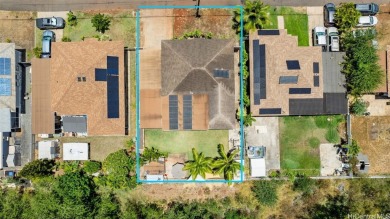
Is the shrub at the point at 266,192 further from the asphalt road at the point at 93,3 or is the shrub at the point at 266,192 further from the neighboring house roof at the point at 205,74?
the asphalt road at the point at 93,3

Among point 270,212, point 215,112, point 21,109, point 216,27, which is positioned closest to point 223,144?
point 215,112

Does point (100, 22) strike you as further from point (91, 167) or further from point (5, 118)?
point (91, 167)

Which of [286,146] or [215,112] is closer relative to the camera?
[215,112]

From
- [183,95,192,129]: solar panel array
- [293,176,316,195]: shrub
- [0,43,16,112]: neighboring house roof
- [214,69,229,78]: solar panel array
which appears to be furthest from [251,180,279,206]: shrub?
[0,43,16,112]: neighboring house roof

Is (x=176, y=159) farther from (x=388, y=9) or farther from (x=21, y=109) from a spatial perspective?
(x=388, y=9)

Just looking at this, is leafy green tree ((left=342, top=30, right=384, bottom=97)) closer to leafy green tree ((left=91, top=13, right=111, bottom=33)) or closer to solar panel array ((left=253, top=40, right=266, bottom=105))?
solar panel array ((left=253, top=40, right=266, bottom=105))
